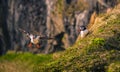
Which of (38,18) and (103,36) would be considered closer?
(103,36)

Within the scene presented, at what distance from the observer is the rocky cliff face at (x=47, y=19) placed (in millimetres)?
41781

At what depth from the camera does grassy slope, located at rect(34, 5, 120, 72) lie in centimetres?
1745

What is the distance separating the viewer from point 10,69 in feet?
74.1

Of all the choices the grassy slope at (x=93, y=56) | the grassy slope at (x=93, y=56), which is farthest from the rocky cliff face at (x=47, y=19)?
the grassy slope at (x=93, y=56)

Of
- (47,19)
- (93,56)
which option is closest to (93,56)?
(93,56)

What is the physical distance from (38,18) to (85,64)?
1209 inches

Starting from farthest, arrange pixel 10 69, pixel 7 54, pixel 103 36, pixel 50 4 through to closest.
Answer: pixel 7 54 < pixel 50 4 < pixel 10 69 < pixel 103 36

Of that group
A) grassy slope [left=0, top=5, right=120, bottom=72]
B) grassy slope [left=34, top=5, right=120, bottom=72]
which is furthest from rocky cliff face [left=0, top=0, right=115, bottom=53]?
grassy slope [left=34, top=5, right=120, bottom=72]

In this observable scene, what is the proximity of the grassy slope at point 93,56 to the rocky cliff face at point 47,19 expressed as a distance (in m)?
18.1

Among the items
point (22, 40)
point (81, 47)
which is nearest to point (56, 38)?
point (22, 40)

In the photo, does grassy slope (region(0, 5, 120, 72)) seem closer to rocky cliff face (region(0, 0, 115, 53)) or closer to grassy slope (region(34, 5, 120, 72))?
grassy slope (region(34, 5, 120, 72))

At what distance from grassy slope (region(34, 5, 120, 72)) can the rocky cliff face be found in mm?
18069

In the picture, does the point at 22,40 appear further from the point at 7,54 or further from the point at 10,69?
the point at 10,69

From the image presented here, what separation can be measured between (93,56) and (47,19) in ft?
94.7
